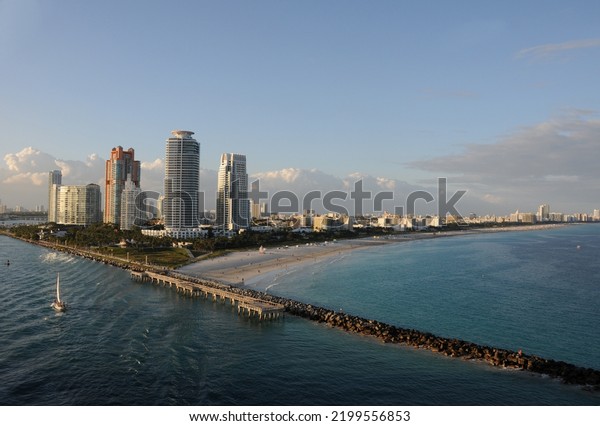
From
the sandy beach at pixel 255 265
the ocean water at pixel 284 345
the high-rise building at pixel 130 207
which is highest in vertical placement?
the high-rise building at pixel 130 207

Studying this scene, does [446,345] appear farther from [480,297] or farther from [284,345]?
[480,297]

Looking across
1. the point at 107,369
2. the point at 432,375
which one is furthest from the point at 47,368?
the point at 432,375

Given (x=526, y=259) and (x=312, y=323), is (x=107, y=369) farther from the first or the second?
(x=526, y=259)

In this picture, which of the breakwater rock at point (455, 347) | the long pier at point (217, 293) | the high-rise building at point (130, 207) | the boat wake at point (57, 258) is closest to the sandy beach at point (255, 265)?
the long pier at point (217, 293)

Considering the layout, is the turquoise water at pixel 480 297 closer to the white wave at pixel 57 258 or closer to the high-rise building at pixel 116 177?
the white wave at pixel 57 258

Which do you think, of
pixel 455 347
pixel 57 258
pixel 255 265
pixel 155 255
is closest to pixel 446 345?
pixel 455 347
